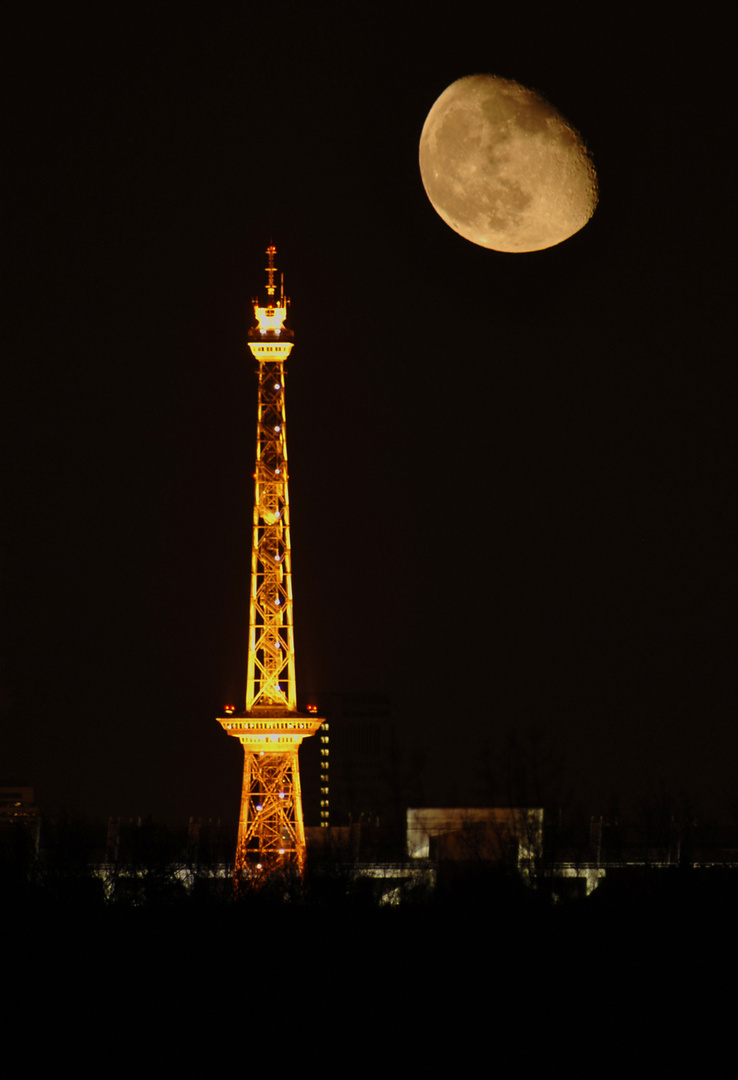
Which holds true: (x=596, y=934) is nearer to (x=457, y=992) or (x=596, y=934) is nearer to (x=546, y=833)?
(x=457, y=992)

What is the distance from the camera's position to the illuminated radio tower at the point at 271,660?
5744 cm

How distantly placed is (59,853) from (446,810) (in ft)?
90.9

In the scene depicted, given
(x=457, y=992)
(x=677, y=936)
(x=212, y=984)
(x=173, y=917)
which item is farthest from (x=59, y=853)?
(x=677, y=936)

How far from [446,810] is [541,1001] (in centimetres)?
3707

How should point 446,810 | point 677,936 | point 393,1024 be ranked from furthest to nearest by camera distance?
point 446,810
point 677,936
point 393,1024

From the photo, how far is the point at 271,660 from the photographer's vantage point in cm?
5891

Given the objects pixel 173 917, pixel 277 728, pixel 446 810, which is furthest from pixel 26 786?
pixel 173 917

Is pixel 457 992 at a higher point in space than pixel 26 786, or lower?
lower

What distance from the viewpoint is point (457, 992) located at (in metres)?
35.2

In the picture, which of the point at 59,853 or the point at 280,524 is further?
the point at 280,524

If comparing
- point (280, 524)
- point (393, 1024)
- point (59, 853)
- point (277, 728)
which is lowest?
point (393, 1024)

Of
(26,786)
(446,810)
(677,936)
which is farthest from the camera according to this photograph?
(26,786)

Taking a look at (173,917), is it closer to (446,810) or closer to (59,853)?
(59,853)

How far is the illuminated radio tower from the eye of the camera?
188 ft
